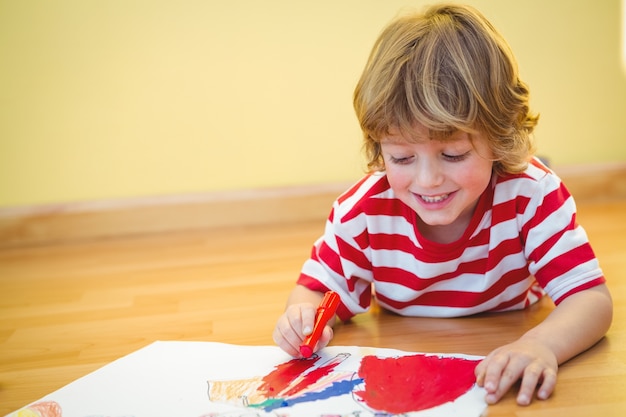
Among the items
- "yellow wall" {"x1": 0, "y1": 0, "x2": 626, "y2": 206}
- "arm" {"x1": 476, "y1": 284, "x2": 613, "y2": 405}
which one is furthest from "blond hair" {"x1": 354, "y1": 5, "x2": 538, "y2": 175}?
"yellow wall" {"x1": 0, "y1": 0, "x2": 626, "y2": 206}

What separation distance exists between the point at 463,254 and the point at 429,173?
15cm

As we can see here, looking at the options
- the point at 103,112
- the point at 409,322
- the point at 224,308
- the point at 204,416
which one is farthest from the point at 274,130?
the point at 204,416

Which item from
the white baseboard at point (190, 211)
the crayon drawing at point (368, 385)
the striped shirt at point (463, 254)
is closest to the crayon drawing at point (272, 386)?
the crayon drawing at point (368, 385)

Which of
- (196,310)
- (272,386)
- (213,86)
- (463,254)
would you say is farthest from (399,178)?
(213,86)

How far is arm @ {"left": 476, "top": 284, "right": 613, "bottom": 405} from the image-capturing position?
25.3 inches

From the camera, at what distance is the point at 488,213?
832 mm

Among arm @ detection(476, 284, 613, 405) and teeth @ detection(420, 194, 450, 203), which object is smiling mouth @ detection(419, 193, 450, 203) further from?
arm @ detection(476, 284, 613, 405)

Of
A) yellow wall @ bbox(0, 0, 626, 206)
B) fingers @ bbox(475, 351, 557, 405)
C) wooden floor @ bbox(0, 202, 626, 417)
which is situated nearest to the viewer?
fingers @ bbox(475, 351, 557, 405)

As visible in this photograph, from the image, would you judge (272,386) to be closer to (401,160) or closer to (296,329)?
(296,329)

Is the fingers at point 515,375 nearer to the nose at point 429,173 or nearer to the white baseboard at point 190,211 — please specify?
the nose at point 429,173

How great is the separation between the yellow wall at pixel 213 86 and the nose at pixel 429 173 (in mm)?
822

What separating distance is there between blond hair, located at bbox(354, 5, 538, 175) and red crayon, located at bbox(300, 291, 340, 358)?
180 millimetres

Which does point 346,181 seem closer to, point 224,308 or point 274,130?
point 274,130

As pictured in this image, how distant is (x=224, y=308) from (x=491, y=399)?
463 millimetres
